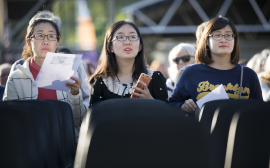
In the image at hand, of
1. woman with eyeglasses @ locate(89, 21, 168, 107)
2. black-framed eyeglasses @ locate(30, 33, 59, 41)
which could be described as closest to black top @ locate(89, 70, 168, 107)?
woman with eyeglasses @ locate(89, 21, 168, 107)

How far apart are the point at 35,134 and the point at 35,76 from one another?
3.19 feet

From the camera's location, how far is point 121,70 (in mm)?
2502

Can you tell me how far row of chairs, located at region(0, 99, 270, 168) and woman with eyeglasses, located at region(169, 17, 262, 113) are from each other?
68 centimetres

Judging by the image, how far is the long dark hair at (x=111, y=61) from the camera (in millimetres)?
2449

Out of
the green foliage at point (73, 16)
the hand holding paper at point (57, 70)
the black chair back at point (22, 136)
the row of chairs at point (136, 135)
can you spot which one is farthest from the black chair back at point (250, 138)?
the green foliage at point (73, 16)

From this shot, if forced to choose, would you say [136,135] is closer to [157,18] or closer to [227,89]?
[227,89]

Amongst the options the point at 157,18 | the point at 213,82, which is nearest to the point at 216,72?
the point at 213,82

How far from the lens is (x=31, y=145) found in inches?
61.2

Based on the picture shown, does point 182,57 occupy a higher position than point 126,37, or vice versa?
point 126,37

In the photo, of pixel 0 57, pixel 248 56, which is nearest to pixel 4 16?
pixel 0 57

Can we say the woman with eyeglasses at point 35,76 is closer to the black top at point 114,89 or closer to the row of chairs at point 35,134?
the black top at point 114,89

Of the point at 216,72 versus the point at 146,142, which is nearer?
the point at 146,142

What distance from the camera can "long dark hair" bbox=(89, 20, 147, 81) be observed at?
245 cm

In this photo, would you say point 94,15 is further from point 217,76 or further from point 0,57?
point 217,76
